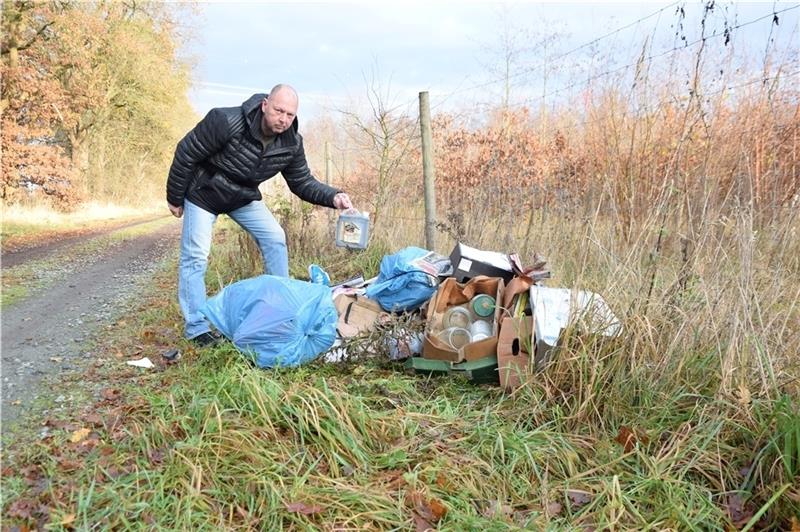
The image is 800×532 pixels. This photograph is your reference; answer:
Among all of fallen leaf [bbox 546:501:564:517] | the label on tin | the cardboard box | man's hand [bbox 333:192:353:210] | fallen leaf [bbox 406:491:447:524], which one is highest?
man's hand [bbox 333:192:353:210]

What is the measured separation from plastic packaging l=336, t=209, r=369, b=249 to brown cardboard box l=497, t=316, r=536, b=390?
66.9 inches

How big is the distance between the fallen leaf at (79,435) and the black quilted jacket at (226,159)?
1648mm

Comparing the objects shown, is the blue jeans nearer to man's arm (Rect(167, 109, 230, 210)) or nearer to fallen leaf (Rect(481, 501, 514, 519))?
man's arm (Rect(167, 109, 230, 210))

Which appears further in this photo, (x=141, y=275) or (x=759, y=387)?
(x=141, y=275)

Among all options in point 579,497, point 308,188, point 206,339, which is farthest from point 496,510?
point 308,188

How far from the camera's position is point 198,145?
3.35 metres

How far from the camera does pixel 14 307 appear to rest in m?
4.60

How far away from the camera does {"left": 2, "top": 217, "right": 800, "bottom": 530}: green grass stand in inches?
71.6

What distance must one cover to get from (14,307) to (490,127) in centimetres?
512

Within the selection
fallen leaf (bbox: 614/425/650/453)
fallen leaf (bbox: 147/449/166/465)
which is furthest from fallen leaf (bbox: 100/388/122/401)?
fallen leaf (bbox: 614/425/650/453)

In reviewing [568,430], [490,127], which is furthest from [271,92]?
[490,127]

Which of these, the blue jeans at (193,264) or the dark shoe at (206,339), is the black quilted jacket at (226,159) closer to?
the blue jeans at (193,264)

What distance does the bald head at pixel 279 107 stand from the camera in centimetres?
329

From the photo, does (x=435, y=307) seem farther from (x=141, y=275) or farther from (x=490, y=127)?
(x=141, y=275)
